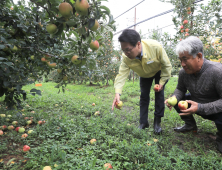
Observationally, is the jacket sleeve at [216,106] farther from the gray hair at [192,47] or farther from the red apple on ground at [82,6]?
the red apple on ground at [82,6]

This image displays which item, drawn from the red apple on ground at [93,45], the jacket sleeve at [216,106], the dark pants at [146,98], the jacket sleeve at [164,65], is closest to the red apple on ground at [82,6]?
the red apple on ground at [93,45]

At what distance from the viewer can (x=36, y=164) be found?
58.7 inches

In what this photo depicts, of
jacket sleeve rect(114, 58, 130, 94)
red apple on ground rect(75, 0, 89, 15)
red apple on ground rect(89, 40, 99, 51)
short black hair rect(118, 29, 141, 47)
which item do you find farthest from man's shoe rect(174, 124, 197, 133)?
red apple on ground rect(75, 0, 89, 15)

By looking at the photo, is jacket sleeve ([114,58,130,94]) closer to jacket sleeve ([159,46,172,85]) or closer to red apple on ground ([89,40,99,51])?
jacket sleeve ([159,46,172,85])

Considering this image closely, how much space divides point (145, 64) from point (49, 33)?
4.53ft

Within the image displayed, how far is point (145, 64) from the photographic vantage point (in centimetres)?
202

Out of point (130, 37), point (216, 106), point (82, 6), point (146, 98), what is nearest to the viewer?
point (82, 6)

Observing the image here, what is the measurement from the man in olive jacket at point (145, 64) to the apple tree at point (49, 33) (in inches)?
14.6

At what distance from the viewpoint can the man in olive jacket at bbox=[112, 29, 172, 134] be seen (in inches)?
68.0

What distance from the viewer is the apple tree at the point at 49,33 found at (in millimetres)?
1009

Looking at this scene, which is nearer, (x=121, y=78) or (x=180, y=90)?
(x=180, y=90)

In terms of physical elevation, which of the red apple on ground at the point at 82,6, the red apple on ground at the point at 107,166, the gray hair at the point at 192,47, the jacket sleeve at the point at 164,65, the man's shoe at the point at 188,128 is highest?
the red apple on ground at the point at 82,6

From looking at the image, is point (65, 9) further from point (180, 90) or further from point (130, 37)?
point (180, 90)

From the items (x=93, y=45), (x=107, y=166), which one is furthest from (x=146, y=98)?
(x=93, y=45)
